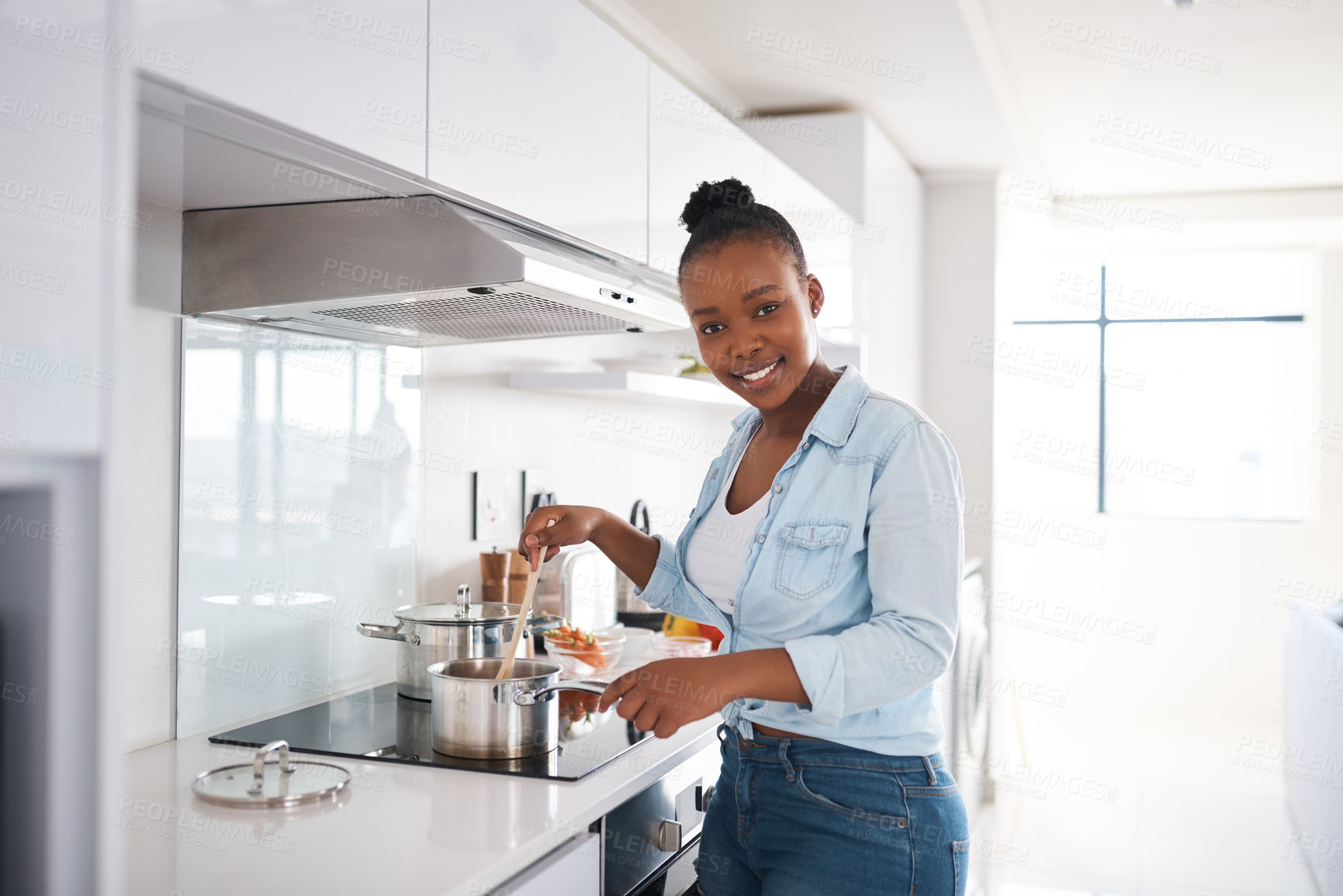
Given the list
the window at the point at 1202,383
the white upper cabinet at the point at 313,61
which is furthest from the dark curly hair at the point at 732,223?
the window at the point at 1202,383

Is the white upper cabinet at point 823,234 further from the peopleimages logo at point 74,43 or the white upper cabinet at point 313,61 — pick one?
the peopleimages logo at point 74,43

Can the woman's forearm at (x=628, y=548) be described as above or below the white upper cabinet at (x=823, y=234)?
below

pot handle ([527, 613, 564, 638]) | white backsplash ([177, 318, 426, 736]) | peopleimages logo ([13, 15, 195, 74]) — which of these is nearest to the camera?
peopleimages logo ([13, 15, 195, 74])

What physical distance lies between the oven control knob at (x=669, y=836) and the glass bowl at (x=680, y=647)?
66 cm

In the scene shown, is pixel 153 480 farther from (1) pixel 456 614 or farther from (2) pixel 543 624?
(2) pixel 543 624

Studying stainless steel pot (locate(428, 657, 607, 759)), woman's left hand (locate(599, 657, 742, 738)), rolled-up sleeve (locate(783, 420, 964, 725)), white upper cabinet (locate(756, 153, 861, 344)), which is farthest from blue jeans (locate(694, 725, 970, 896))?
white upper cabinet (locate(756, 153, 861, 344))

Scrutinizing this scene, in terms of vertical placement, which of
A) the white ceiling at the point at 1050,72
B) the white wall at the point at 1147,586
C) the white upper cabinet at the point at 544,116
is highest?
the white ceiling at the point at 1050,72

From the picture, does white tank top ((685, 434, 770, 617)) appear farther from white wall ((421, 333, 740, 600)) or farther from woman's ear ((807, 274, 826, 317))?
white wall ((421, 333, 740, 600))

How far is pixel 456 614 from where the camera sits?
177 cm

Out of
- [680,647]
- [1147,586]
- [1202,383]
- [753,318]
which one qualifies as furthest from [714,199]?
[1202,383]

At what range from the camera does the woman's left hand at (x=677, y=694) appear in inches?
40.8

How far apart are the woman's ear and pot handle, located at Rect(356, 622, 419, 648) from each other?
873mm

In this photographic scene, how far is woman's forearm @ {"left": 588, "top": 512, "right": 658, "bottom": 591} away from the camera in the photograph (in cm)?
154

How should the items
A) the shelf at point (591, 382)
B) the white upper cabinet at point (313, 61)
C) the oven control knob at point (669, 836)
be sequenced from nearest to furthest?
the white upper cabinet at point (313, 61)
the oven control knob at point (669, 836)
the shelf at point (591, 382)
